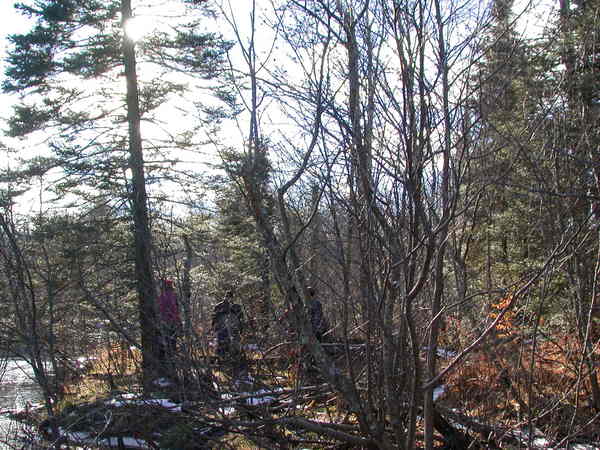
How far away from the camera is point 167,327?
3740mm

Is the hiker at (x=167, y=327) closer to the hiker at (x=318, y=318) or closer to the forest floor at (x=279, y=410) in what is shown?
the forest floor at (x=279, y=410)

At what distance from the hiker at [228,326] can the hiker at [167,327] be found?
36 cm

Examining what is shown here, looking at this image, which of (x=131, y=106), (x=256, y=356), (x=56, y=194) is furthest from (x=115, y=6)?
(x=256, y=356)

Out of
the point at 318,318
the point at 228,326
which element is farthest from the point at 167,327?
the point at 318,318

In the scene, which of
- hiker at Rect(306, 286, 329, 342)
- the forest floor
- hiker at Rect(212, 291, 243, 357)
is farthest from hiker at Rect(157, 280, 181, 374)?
hiker at Rect(306, 286, 329, 342)

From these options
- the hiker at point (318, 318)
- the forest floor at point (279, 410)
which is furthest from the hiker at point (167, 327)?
the hiker at point (318, 318)

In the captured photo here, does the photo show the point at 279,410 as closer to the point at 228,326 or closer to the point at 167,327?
the point at 228,326

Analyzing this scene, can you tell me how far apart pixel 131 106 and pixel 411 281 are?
36.2 feet

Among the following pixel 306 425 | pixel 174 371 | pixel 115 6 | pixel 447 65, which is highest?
pixel 115 6

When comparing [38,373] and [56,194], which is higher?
[56,194]

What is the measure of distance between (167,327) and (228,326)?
0.61 metres

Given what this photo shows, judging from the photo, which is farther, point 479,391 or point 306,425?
point 479,391

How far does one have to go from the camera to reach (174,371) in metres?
3.88

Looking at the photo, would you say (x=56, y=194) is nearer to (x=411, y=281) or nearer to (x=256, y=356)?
(x=256, y=356)
